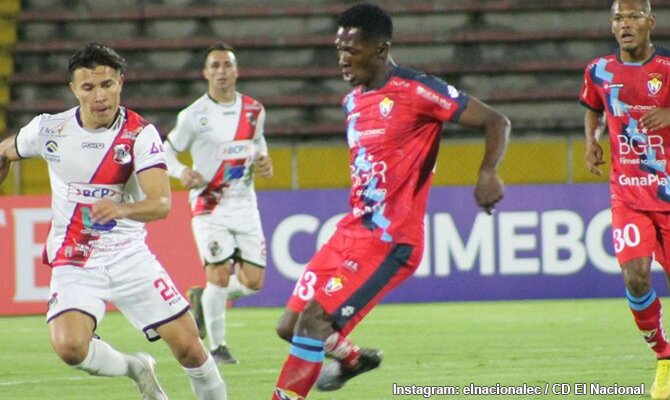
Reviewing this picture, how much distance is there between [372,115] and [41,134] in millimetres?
1702

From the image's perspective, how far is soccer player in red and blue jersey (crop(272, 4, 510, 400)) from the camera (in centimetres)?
634

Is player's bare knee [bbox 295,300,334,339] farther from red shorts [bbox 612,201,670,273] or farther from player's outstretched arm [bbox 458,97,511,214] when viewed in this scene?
red shorts [bbox 612,201,670,273]

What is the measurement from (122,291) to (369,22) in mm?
1834

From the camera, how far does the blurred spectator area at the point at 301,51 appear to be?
62.8 ft

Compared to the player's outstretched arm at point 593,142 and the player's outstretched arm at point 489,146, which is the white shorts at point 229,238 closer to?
the player's outstretched arm at point 593,142

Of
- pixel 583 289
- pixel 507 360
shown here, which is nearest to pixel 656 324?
pixel 507 360

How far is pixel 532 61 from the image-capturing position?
1952 cm

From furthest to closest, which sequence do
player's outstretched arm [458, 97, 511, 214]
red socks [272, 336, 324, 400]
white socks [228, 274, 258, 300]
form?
white socks [228, 274, 258, 300], red socks [272, 336, 324, 400], player's outstretched arm [458, 97, 511, 214]

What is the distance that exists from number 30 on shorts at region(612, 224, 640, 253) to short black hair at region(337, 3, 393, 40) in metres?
2.10

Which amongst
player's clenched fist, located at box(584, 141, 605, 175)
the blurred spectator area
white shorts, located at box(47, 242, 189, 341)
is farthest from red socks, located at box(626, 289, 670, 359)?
the blurred spectator area

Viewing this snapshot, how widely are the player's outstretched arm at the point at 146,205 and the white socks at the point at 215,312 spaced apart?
3.81 meters

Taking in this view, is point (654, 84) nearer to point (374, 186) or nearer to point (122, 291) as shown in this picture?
point (374, 186)

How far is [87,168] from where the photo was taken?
682 cm

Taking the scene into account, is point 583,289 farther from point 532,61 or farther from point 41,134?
point 41,134
